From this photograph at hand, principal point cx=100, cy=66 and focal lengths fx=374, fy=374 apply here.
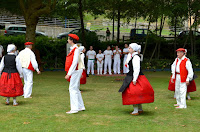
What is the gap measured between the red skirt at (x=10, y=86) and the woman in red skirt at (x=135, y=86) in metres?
3.38

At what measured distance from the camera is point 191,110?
10492 mm

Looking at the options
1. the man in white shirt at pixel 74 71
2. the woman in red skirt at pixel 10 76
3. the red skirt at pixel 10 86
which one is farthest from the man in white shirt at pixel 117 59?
the man in white shirt at pixel 74 71

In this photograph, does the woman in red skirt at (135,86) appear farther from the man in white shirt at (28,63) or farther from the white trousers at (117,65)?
the white trousers at (117,65)

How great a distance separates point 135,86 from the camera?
30.7 ft

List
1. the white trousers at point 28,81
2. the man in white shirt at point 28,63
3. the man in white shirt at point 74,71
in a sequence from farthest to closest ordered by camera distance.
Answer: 1. the white trousers at point 28,81
2. the man in white shirt at point 28,63
3. the man in white shirt at point 74,71

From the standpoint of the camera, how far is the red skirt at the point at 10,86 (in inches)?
428

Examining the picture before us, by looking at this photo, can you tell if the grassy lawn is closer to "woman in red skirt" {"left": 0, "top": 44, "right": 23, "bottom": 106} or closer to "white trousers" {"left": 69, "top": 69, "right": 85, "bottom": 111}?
"white trousers" {"left": 69, "top": 69, "right": 85, "bottom": 111}

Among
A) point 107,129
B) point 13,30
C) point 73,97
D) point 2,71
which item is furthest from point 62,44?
point 107,129

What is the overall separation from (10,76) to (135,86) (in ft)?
12.8

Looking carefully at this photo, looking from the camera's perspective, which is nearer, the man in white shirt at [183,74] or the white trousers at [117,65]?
the man in white shirt at [183,74]

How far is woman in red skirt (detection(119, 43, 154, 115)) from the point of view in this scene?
9.28 m

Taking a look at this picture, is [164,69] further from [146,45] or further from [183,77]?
[183,77]

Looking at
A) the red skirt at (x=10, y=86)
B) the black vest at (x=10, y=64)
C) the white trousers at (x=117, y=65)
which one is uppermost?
the black vest at (x=10, y=64)

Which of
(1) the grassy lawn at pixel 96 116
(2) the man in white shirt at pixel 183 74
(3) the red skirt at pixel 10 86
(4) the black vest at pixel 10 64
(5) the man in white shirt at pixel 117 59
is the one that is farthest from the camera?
(5) the man in white shirt at pixel 117 59
